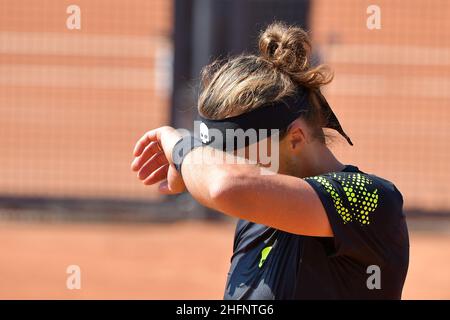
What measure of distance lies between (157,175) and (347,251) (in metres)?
0.81

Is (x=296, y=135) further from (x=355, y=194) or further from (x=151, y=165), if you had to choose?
(x=151, y=165)

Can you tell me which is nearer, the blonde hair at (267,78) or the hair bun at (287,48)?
the blonde hair at (267,78)

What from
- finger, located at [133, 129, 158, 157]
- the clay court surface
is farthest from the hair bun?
the clay court surface

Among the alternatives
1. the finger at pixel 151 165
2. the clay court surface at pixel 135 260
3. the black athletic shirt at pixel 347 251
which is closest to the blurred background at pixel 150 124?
Answer: the clay court surface at pixel 135 260

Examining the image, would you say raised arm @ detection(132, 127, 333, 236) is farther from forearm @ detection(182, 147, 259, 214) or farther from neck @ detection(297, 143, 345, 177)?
neck @ detection(297, 143, 345, 177)

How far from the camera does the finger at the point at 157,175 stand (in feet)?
9.32

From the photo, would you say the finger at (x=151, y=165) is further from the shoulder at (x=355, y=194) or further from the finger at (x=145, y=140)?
the shoulder at (x=355, y=194)

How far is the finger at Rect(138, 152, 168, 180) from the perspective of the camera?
9.36 ft

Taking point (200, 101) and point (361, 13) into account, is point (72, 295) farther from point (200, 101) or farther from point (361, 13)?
point (361, 13)

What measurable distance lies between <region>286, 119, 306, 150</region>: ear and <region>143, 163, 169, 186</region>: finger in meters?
0.62

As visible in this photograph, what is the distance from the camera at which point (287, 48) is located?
2.52 m

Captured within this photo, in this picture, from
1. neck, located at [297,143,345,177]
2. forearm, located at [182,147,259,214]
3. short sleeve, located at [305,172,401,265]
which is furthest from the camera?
neck, located at [297,143,345,177]
